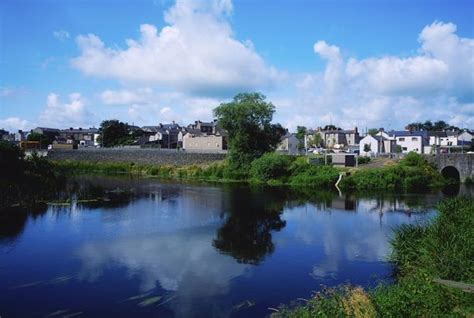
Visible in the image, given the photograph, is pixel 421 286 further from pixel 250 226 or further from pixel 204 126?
pixel 204 126

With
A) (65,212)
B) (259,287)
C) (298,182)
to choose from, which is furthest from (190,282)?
(298,182)

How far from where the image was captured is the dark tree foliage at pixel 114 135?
124 meters

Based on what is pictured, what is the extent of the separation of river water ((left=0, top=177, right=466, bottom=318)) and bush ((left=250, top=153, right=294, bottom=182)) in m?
21.3

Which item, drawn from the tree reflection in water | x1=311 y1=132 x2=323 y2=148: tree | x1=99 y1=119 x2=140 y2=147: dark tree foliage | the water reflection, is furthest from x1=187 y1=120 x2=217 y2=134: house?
the water reflection

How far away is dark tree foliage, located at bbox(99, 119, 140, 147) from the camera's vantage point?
12350cm

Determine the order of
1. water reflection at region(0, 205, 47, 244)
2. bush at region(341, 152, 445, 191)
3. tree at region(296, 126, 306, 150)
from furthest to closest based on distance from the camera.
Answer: tree at region(296, 126, 306, 150) → bush at region(341, 152, 445, 191) → water reflection at region(0, 205, 47, 244)

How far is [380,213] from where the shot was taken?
118ft

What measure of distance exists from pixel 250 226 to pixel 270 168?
31630 millimetres

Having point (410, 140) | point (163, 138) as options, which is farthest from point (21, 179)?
point (163, 138)

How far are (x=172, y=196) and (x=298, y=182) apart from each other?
807 inches

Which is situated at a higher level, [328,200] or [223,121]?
[223,121]

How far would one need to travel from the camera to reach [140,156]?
86.6m

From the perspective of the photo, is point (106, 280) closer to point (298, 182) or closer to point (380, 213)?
point (380, 213)

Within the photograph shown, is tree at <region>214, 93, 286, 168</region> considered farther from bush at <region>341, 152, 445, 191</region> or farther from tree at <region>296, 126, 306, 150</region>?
tree at <region>296, 126, 306, 150</region>
